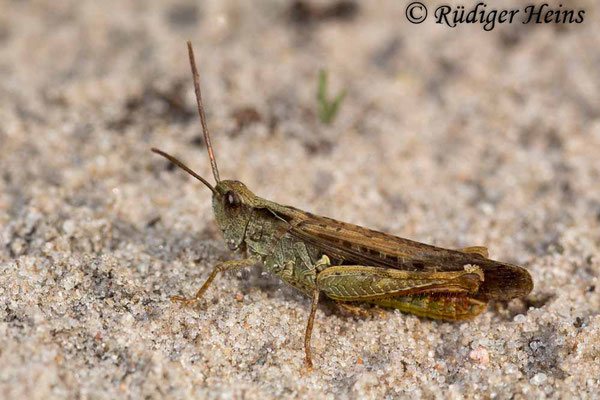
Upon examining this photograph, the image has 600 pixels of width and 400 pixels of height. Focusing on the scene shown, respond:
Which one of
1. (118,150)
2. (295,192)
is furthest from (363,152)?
(118,150)

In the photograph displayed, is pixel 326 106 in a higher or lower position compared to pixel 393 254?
higher

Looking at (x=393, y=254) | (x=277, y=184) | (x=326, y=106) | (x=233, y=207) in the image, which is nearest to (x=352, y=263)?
(x=393, y=254)

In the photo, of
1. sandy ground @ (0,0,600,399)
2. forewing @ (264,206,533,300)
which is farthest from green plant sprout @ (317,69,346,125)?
forewing @ (264,206,533,300)

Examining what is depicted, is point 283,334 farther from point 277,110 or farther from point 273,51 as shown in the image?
point 273,51

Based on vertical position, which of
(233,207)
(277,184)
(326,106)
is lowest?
(233,207)

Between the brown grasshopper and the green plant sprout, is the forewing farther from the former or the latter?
the green plant sprout

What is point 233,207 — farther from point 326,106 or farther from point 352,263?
point 326,106
